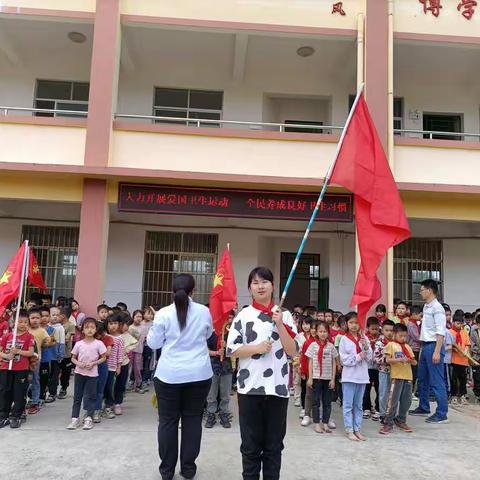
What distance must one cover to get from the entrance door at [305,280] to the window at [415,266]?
185 cm

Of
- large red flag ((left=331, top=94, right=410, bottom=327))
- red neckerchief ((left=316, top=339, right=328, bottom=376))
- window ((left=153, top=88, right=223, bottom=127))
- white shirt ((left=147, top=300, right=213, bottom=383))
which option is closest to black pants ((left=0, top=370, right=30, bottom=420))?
white shirt ((left=147, top=300, right=213, bottom=383))

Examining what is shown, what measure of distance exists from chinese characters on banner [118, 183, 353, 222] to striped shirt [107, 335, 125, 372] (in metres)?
3.61

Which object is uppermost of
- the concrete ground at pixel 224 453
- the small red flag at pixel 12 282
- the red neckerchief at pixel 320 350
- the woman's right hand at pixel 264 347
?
the small red flag at pixel 12 282

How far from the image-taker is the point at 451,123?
1171 centimetres

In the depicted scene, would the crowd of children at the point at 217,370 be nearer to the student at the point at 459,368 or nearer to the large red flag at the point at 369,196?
the large red flag at the point at 369,196

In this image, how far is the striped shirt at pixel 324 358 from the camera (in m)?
5.43

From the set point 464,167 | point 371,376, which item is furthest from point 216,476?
point 464,167

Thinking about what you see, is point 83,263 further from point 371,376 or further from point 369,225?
point 369,225

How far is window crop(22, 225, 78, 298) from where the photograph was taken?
11.4 metres

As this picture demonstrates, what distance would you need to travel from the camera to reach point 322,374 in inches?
214

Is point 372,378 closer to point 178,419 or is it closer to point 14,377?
point 178,419

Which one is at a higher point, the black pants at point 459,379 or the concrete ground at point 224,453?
the black pants at point 459,379

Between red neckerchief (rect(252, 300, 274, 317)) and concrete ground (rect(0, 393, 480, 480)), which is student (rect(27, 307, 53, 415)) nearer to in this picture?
concrete ground (rect(0, 393, 480, 480))

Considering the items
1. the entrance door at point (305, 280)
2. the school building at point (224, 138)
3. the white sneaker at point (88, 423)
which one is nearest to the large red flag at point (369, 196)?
the white sneaker at point (88, 423)
